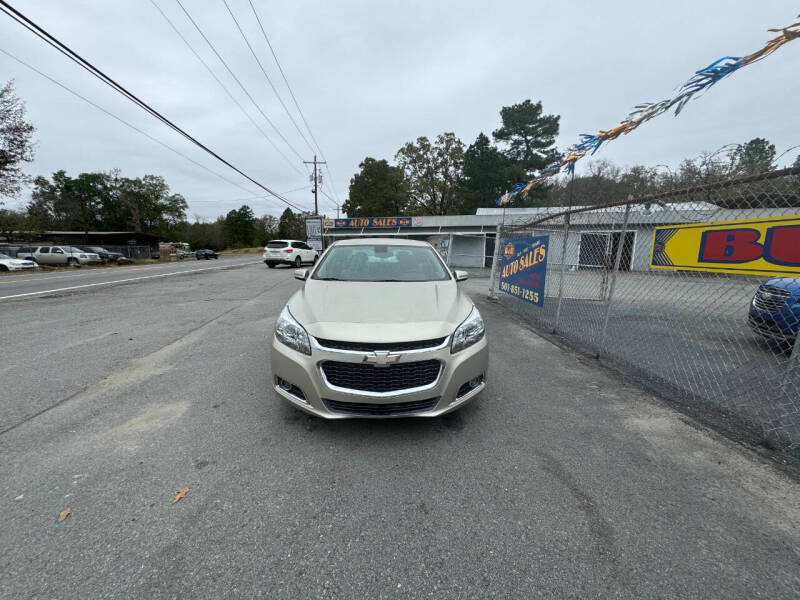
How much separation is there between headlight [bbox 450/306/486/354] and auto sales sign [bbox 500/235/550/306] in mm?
3780

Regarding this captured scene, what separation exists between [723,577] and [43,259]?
1421 inches

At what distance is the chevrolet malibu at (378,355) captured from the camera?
2.24 m

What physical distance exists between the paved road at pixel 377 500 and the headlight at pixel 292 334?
69 centimetres

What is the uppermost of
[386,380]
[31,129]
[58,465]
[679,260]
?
[31,129]

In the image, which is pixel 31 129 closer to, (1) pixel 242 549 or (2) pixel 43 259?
(2) pixel 43 259

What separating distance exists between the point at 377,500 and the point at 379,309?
1.32 m

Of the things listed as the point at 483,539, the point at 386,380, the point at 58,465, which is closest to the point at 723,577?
the point at 483,539

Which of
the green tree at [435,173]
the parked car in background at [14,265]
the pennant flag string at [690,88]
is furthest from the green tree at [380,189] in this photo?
the pennant flag string at [690,88]

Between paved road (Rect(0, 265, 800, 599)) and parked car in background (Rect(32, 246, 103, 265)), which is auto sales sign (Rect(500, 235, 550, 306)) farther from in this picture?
parked car in background (Rect(32, 246, 103, 265))

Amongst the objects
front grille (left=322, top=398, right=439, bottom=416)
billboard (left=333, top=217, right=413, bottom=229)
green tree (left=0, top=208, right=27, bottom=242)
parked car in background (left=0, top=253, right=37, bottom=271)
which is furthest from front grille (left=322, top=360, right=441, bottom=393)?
green tree (left=0, top=208, right=27, bottom=242)

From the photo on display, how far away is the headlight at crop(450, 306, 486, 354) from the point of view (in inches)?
95.7

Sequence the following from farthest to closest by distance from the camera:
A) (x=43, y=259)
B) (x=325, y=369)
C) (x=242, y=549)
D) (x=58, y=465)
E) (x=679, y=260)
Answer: (x=43, y=259) < (x=679, y=260) < (x=325, y=369) < (x=58, y=465) < (x=242, y=549)

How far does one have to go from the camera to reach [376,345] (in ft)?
7.25

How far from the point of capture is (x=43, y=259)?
23.8m
